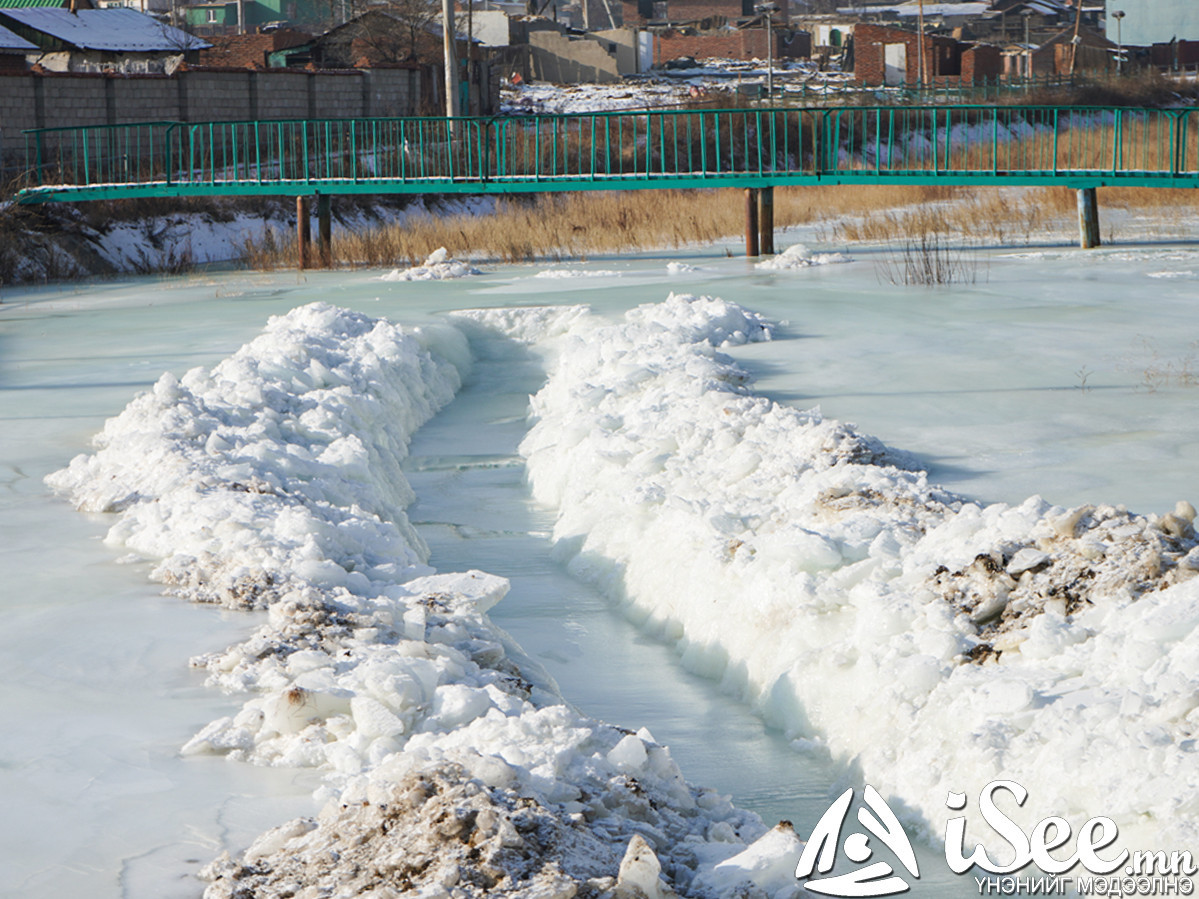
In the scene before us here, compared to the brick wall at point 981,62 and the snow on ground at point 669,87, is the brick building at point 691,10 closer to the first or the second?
the snow on ground at point 669,87

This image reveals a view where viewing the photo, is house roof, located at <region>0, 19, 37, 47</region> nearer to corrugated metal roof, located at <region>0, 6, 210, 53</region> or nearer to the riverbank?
corrugated metal roof, located at <region>0, 6, 210, 53</region>

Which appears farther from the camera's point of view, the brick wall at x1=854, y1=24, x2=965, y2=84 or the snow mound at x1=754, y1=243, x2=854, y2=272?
the brick wall at x1=854, y1=24, x2=965, y2=84

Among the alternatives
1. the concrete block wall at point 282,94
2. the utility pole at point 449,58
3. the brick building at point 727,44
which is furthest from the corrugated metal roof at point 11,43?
the brick building at point 727,44

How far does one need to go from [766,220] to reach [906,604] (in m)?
15.3

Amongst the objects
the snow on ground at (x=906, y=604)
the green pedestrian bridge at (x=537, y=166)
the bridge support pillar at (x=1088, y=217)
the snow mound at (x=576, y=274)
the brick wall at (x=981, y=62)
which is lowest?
the snow on ground at (x=906, y=604)

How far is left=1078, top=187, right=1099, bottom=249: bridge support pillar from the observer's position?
18656 mm

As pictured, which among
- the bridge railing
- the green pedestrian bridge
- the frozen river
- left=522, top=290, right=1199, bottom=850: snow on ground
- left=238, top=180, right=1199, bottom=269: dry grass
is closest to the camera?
the frozen river

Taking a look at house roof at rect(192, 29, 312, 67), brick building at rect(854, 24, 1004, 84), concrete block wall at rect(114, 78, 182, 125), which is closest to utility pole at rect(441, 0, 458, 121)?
concrete block wall at rect(114, 78, 182, 125)

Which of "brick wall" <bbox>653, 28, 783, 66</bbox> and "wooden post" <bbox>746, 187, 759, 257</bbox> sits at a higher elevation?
"brick wall" <bbox>653, 28, 783, 66</bbox>

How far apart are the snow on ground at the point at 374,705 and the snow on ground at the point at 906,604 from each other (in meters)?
0.99

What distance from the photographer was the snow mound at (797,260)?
60.0 ft

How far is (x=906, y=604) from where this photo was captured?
546 cm

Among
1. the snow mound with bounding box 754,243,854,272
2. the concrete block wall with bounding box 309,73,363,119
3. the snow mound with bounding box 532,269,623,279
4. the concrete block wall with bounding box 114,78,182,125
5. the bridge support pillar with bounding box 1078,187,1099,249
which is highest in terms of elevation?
the concrete block wall with bounding box 309,73,363,119

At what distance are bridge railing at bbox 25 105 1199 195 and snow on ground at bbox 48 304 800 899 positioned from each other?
11561 millimetres
